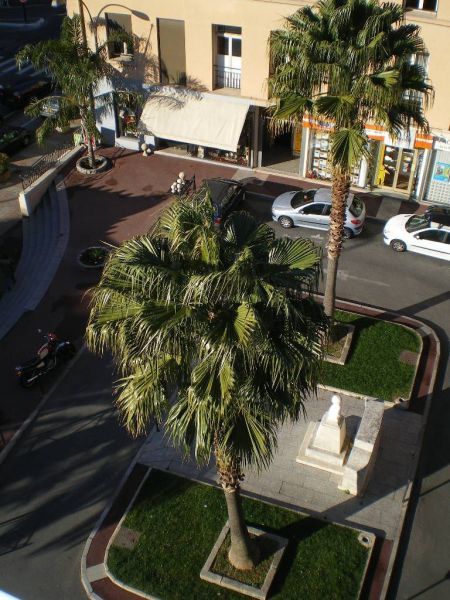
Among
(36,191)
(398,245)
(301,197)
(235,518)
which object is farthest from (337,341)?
(36,191)

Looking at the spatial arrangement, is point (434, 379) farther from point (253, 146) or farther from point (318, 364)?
point (253, 146)

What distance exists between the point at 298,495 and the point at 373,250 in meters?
13.2

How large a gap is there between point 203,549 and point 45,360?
28.7 feet

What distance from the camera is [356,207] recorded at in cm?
2911

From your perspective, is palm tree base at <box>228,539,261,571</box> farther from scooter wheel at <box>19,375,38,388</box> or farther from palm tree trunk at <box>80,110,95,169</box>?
palm tree trunk at <box>80,110,95,169</box>

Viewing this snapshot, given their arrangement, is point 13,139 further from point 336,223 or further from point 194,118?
point 336,223

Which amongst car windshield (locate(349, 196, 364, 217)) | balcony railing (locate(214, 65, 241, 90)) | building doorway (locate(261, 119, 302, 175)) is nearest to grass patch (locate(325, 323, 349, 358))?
car windshield (locate(349, 196, 364, 217))

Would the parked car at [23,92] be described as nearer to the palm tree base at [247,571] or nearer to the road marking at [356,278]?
the road marking at [356,278]

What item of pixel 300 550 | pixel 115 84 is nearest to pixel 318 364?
pixel 300 550

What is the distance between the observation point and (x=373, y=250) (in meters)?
28.7

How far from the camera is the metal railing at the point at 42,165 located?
110ft

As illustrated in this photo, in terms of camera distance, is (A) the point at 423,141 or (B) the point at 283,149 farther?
(B) the point at 283,149

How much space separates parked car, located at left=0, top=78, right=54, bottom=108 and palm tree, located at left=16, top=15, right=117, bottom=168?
9.07 meters

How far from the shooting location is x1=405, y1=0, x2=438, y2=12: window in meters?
27.9
